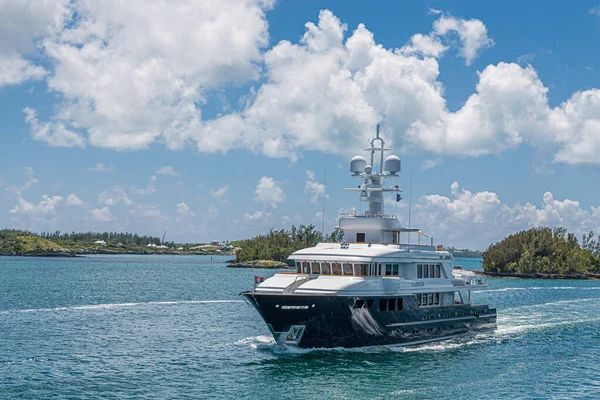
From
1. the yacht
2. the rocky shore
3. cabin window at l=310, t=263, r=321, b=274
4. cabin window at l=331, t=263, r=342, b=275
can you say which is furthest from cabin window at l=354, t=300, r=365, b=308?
the rocky shore

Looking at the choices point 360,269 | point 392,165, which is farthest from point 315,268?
point 392,165

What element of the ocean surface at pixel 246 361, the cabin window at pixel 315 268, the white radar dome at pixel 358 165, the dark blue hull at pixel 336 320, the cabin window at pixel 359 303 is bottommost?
the ocean surface at pixel 246 361

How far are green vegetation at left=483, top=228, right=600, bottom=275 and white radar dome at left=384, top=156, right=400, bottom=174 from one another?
129 meters

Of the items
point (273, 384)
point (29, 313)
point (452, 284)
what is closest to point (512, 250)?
point (452, 284)

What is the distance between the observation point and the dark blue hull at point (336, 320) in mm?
40688

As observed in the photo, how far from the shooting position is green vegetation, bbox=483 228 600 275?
555 ft

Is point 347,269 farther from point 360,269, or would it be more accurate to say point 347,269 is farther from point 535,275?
point 535,275

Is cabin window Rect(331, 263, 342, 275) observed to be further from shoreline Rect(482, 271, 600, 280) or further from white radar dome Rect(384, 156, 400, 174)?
shoreline Rect(482, 271, 600, 280)

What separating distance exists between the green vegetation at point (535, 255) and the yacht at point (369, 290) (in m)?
122

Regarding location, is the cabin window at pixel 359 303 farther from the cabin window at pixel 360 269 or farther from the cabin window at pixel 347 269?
the cabin window at pixel 347 269

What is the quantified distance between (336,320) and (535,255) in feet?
477

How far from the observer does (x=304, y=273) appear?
45812 millimetres

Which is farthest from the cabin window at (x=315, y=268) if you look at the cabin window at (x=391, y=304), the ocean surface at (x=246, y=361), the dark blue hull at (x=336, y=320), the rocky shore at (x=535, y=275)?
the rocky shore at (x=535, y=275)

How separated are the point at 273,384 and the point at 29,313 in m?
36.2
